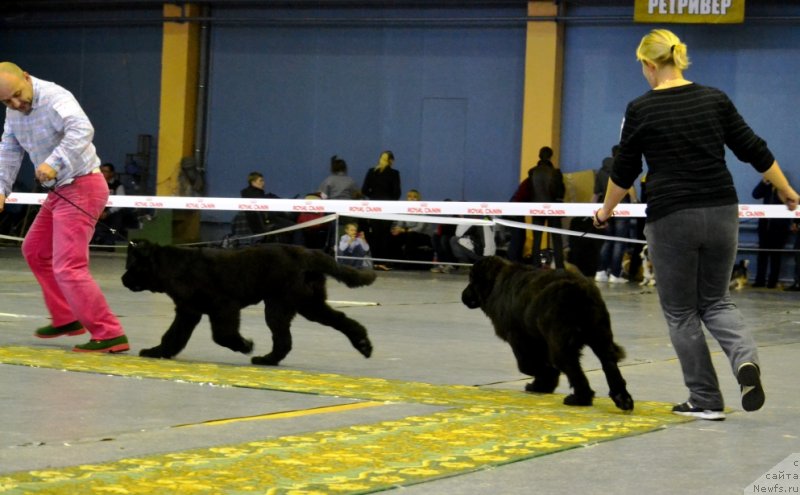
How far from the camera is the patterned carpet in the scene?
387cm

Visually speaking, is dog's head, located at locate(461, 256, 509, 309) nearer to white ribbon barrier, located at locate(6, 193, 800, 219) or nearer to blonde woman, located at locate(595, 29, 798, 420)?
blonde woman, located at locate(595, 29, 798, 420)

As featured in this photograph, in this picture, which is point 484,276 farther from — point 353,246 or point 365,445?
point 353,246

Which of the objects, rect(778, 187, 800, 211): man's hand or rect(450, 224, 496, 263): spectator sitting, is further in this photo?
rect(450, 224, 496, 263): spectator sitting

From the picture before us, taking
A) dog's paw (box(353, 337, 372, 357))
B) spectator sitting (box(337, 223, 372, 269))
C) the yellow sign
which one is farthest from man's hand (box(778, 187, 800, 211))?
the yellow sign

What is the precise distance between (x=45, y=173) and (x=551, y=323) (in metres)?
2.91

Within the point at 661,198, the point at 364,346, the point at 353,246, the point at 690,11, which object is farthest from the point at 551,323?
the point at 690,11

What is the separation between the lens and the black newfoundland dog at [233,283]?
6.98 metres

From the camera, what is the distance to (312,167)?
22.9 metres

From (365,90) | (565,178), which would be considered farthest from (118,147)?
(565,178)

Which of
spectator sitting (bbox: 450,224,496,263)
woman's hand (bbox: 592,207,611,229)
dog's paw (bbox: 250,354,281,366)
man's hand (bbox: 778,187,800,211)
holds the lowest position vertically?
dog's paw (bbox: 250,354,281,366)

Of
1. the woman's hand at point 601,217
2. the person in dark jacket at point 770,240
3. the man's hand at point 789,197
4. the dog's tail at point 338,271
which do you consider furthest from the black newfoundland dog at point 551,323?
the person in dark jacket at point 770,240

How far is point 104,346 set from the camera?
734cm

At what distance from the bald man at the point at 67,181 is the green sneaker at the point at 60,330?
383 millimetres

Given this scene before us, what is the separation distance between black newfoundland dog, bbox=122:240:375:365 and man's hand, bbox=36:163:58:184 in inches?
22.7
